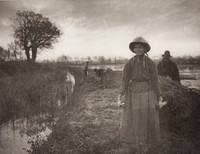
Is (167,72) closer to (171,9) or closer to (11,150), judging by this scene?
(171,9)

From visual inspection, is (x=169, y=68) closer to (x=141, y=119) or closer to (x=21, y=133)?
(x=141, y=119)

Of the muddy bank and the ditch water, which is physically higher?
the muddy bank

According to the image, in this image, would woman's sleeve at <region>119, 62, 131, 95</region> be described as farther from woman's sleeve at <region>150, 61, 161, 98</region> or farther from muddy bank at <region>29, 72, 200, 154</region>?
muddy bank at <region>29, 72, 200, 154</region>

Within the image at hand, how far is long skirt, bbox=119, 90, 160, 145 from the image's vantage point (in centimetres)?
286

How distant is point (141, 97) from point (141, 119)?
0.33 m

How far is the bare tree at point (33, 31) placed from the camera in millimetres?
12773

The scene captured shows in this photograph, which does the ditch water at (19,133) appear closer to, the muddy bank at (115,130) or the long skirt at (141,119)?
the muddy bank at (115,130)

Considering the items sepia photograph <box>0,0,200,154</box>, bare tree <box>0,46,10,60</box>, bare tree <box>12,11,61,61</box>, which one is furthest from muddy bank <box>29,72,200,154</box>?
bare tree <box>12,11,61,61</box>

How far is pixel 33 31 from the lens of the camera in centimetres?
1494

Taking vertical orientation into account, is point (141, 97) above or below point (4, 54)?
below

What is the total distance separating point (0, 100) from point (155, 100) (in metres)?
5.13

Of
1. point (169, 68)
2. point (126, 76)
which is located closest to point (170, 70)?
point (169, 68)

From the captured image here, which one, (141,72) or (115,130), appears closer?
(141,72)

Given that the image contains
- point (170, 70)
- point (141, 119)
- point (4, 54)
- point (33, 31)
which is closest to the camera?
point (141, 119)
